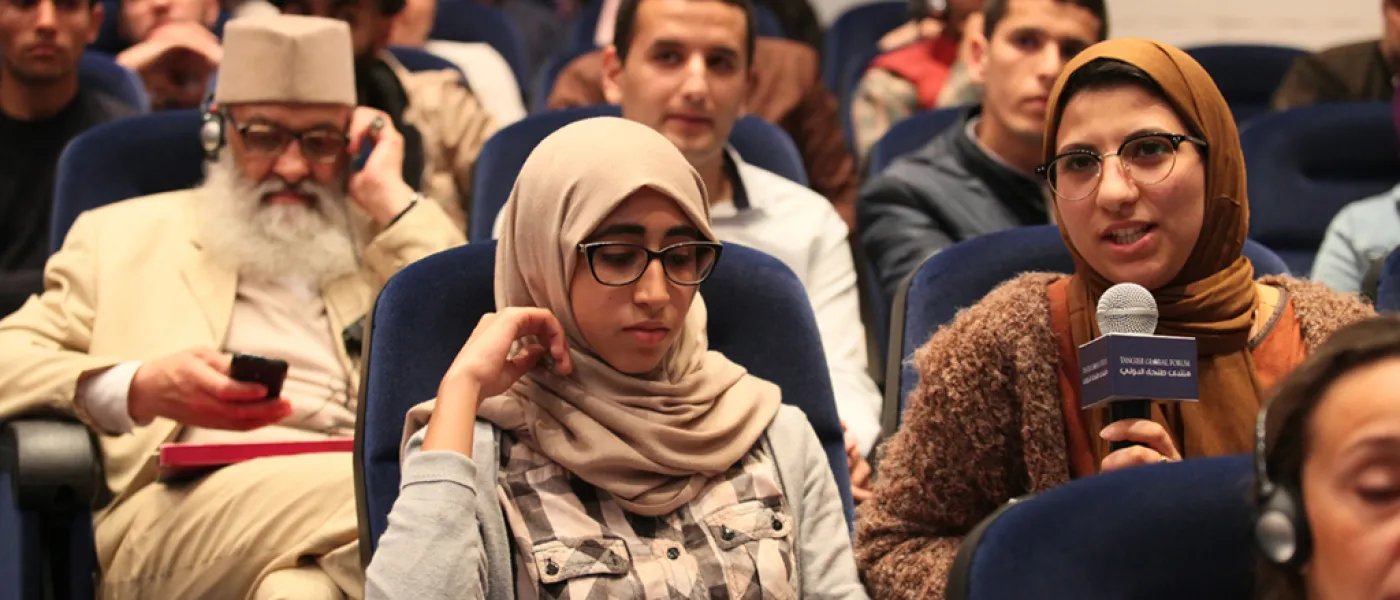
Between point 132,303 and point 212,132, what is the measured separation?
38 centimetres

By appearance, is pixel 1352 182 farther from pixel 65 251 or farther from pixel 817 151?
pixel 65 251

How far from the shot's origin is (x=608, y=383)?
2094mm

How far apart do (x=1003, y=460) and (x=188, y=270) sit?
62.9 inches

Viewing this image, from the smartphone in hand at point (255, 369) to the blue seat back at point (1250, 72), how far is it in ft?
10.9

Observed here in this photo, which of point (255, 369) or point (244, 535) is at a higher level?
point (255, 369)

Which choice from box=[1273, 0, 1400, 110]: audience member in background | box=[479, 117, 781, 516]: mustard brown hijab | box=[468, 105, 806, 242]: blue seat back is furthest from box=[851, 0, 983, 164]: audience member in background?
box=[479, 117, 781, 516]: mustard brown hijab

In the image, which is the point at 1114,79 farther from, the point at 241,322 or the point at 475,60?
the point at 475,60

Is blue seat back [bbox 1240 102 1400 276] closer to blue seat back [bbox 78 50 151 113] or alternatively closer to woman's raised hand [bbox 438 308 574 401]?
woman's raised hand [bbox 438 308 574 401]

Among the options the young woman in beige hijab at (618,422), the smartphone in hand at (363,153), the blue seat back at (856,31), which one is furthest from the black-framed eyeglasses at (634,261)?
the blue seat back at (856,31)

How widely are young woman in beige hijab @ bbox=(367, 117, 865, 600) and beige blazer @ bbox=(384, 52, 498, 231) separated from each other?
164 centimetres

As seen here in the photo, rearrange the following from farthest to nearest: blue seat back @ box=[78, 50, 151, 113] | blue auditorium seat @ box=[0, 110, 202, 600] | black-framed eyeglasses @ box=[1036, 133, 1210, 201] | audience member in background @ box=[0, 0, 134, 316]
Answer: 1. blue seat back @ box=[78, 50, 151, 113]
2. audience member in background @ box=[0, 0, 134, 316]
3. blue auditorium seat @ box=[0, 110, 202, 600]
4. black-framed eyeglasses @ box=[1036, 133, 1210, 201]

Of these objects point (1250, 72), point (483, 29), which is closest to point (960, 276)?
point (1250, 72)

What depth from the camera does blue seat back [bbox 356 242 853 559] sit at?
2.21 metres

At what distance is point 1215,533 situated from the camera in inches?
58.2
